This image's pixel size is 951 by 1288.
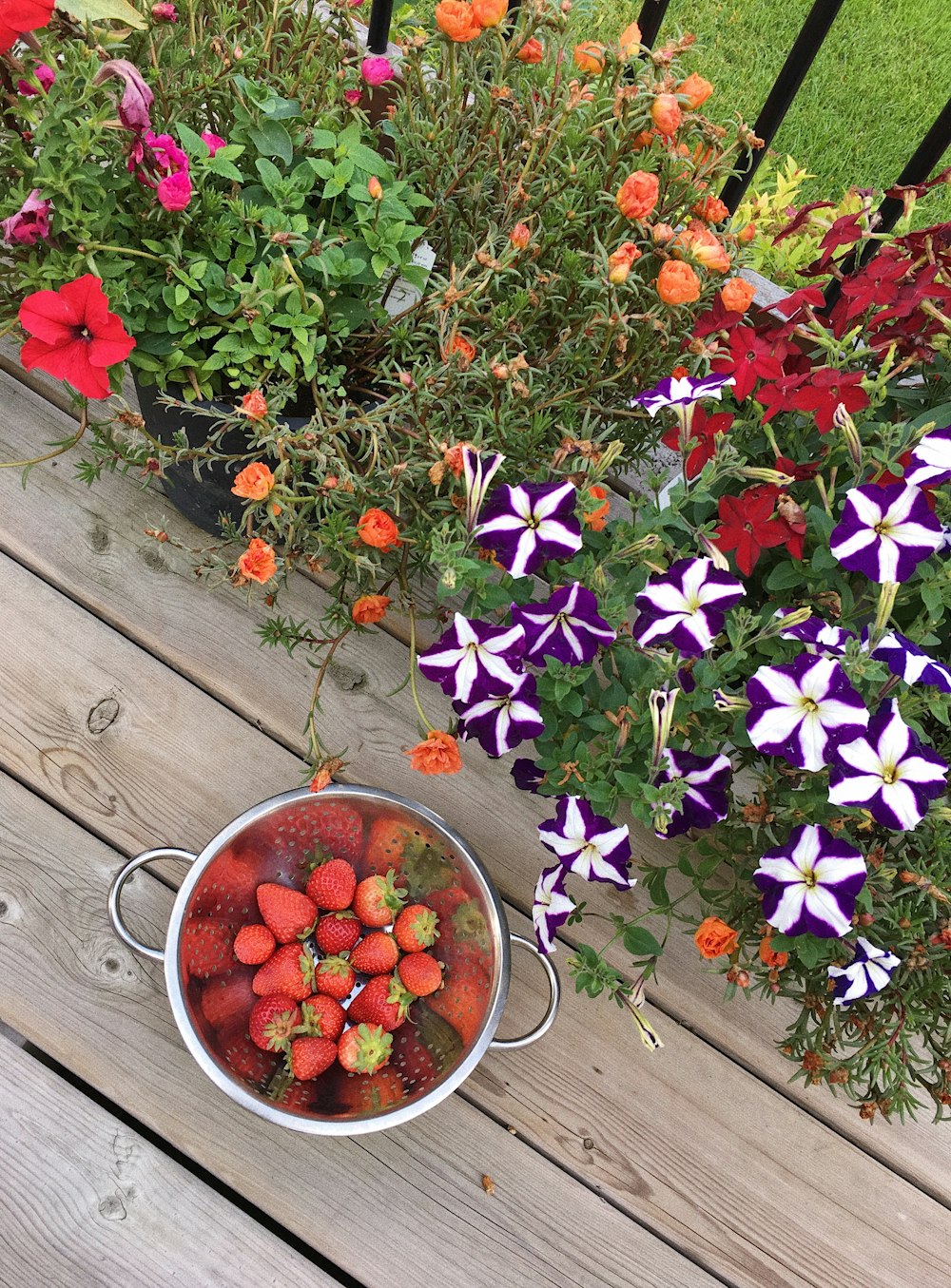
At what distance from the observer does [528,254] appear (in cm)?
88

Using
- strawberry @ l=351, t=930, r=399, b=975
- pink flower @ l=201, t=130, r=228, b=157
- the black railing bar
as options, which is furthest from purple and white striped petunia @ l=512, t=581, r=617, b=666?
the black railing bar

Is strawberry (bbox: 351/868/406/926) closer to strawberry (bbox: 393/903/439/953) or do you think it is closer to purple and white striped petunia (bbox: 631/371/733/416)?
strawberry (bbox: 393/903/439/953)

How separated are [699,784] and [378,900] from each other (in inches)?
14.2

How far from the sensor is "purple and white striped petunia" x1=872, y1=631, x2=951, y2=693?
2.19ft

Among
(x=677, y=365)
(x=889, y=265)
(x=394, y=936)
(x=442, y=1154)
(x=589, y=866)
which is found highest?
(x=889, y=265)

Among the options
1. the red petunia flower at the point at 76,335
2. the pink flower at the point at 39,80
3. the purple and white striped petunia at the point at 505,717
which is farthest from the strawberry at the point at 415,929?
the pink flower at the point at 39,80

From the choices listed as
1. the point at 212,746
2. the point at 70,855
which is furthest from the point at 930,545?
the point at 70,855

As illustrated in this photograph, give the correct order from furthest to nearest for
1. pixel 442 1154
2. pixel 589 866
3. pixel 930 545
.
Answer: pixel 442 1154, pixel 589 866, pixel 930 545

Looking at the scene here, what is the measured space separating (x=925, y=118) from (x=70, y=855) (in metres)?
1.98

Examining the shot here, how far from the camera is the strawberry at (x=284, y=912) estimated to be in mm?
957

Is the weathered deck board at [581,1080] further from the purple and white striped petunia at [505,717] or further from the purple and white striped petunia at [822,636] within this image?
the purple and white striped petunia at [822,636]

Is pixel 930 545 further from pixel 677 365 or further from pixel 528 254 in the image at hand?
pixel 528 254

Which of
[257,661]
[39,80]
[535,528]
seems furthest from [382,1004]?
[39,80]

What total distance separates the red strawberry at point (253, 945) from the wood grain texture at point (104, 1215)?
0.63 ft
